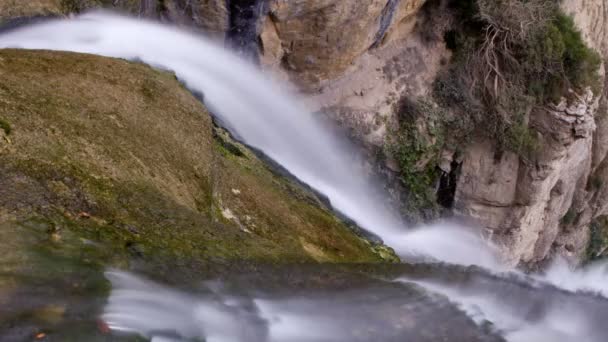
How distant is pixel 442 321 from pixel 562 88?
10.6 metres

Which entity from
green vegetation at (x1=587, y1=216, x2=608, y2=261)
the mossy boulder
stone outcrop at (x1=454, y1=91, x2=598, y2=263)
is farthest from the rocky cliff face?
the mossy boulder

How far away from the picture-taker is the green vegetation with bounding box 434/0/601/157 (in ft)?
40.2

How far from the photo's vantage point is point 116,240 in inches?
138

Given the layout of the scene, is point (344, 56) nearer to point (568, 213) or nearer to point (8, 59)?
point (8, 59)

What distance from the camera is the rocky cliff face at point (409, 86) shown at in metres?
9.82

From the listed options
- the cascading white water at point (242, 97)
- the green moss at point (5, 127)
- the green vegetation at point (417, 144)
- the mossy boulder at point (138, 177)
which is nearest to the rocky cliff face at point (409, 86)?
the green vegetation at point (417, 144)

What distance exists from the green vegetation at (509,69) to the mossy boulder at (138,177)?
6.52 metres

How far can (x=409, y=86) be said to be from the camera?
1244cm

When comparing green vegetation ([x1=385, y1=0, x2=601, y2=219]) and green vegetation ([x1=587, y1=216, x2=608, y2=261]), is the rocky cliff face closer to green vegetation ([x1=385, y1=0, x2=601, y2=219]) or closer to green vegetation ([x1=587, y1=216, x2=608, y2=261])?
green vegetation ([x1=385, y1=0, x2=601, y2=219])

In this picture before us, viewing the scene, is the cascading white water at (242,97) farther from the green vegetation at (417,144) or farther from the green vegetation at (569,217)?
the green vegetation at (569,217)

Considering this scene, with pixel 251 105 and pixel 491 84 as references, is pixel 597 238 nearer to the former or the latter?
pixel 491 84

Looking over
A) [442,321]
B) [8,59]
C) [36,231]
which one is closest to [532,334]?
[442,321]

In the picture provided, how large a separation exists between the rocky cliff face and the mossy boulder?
280cm

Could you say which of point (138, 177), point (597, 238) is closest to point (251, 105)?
point (138, 177)
